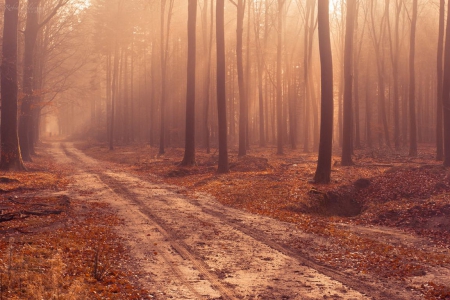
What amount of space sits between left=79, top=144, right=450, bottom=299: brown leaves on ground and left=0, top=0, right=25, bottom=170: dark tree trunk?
678 cm

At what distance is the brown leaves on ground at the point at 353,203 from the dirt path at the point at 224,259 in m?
0.57

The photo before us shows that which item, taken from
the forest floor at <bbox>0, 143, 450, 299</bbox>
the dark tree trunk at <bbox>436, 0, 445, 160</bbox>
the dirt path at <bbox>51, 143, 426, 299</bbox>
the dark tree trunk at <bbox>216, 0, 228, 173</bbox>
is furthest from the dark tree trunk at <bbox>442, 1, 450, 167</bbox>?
the dark tree trunk at <bbox>216, 0, 228, 173</bbox>

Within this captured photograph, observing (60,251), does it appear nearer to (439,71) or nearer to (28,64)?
(28,64)

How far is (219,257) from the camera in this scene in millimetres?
7984

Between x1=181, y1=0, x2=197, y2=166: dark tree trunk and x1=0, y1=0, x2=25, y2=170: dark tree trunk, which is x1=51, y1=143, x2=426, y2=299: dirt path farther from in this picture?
x1=181, y1=0, x2=197, y2=166: dark tree trunk

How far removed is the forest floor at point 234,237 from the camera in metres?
6.49

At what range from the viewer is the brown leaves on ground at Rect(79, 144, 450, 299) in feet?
26.2

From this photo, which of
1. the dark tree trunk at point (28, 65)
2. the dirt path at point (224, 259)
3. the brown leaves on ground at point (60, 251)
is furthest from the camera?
the dark tree trunk at point (28, 65)

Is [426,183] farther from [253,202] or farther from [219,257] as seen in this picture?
[219,257]

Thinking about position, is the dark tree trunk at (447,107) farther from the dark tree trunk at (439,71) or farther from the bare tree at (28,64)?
the bare tree at (28,64)

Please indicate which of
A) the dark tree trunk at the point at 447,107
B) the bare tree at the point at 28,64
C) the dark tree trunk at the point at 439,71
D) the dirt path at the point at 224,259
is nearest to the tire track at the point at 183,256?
the dirt path at the point at 224,259

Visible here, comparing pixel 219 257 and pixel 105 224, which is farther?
pixel 105 224

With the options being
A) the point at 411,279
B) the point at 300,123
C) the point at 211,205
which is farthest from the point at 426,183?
the point at 300,123

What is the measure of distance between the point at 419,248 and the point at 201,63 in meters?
40.0
